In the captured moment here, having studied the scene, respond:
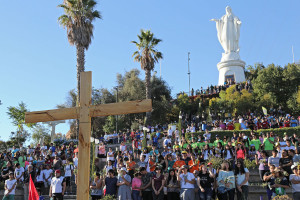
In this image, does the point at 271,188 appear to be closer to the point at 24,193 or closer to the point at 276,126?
the point at 24,193

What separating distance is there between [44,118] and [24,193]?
330 inches

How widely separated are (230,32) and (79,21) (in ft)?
95.3

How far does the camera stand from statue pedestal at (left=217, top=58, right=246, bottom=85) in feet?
148

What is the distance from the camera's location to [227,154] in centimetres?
1227

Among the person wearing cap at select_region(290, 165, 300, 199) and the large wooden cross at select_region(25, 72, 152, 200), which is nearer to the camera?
the large wooden cross at select_region(25, 72, 152, 200)

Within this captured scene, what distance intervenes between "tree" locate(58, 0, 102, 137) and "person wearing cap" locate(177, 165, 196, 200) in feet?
53.8

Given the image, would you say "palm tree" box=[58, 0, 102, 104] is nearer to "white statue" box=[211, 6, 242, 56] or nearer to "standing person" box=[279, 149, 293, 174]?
"standing person" box=[279, 149, 293, 174]

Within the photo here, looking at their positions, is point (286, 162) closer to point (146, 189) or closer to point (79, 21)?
point (146, 189)

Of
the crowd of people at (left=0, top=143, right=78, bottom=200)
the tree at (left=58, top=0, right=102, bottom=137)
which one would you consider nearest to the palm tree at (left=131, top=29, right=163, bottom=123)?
the tree at (left=58, top=0, right=102, bottom=137)

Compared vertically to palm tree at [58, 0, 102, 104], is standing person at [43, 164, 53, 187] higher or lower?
lower

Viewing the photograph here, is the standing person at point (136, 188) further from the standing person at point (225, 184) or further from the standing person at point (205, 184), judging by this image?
the standing person at point (225, 184)

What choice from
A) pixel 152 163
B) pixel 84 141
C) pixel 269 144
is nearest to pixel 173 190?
pixel 152 163

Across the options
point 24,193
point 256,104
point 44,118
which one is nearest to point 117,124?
point 256,104

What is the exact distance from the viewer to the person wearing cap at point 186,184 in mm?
8884
